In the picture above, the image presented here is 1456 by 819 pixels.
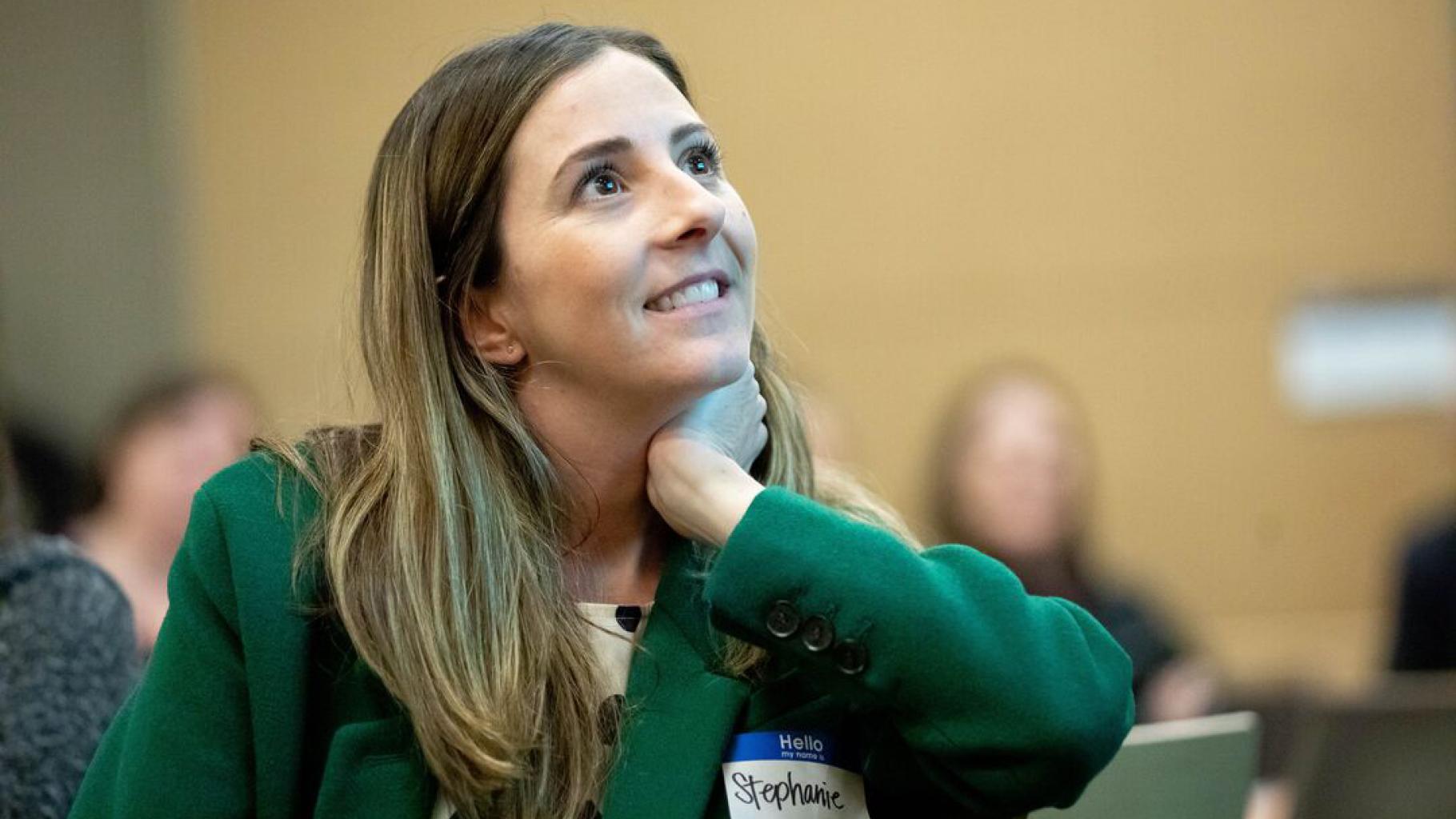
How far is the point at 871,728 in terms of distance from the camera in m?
A: 1.77

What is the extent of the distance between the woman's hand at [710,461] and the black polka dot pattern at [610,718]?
185 mm

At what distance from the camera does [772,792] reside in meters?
1.69

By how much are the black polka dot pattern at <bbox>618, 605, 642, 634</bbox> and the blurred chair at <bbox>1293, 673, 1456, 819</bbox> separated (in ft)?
3.95

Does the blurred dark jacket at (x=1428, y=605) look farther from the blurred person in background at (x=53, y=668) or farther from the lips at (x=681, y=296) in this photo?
the blurred person in background at (x=53, y=668)

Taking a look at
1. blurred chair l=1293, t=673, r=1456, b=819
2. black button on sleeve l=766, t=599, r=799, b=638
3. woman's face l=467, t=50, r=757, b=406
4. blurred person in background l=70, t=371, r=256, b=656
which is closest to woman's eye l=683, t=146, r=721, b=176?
woman's face l=467, t=50, r=757, b=406

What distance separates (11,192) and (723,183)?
480 cm

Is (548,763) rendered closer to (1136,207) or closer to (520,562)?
(520,562)

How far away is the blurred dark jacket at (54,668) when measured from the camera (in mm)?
2029

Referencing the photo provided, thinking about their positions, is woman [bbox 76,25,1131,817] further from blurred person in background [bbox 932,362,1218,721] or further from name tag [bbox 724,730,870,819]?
blurred person in background [bbox 932,362,1218,721]

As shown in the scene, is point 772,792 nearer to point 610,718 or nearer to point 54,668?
point 610,718

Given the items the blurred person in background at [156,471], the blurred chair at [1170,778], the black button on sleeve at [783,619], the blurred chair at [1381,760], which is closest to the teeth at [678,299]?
the black button on sleeve at [783,619]

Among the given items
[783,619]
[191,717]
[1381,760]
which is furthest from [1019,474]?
[191,717]

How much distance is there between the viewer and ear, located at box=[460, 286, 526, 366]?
6.22 ft

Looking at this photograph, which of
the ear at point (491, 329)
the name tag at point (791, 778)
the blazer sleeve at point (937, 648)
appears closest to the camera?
the blazer sleeve at point (937, 648)
